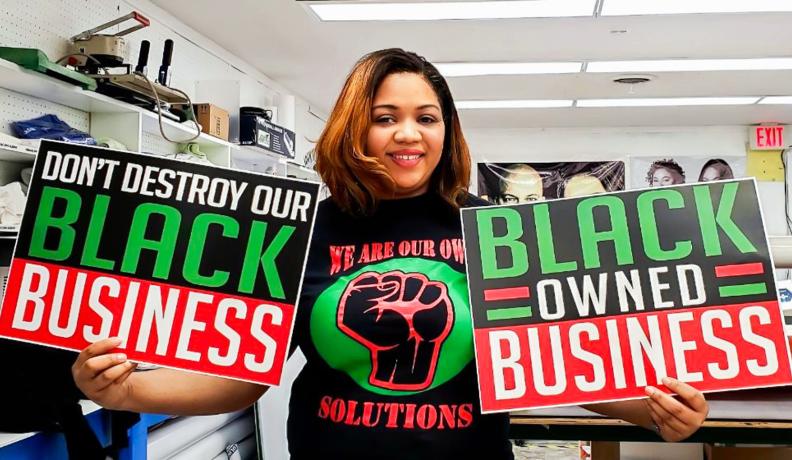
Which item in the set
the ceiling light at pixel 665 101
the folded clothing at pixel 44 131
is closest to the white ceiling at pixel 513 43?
the ceiling light at pixel 665 101

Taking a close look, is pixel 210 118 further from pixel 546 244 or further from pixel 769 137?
pixel 769 137

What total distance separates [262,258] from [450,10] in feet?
10.7

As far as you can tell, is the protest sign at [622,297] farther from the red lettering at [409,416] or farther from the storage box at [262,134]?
the storage box at [262,134]

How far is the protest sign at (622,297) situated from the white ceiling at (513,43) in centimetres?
329

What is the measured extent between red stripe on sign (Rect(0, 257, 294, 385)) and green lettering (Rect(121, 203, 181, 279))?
24 mm

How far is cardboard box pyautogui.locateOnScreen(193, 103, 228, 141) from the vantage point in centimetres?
417

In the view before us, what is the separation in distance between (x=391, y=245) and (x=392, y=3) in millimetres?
3020

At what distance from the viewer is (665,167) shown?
900cm

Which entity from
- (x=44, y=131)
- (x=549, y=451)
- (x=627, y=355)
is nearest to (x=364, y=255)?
(x=627, y=355)

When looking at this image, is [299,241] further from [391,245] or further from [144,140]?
[144,140]

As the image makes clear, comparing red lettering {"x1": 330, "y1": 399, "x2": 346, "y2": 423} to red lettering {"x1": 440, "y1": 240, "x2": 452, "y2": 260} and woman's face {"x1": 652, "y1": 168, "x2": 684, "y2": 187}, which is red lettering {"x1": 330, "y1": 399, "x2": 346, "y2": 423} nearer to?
red lettering {"x1": 440, "y1": 240, "x2": 452, "y2": 260}

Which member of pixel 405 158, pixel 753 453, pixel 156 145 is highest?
pixel 156 145

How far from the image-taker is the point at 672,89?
647cm

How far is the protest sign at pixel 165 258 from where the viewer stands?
1.13 meters
